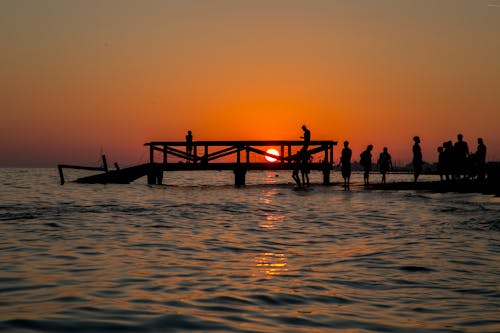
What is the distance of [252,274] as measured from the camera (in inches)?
269

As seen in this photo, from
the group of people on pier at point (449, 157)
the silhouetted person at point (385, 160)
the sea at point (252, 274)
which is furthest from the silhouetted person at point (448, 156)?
the sea at point (252, 274)

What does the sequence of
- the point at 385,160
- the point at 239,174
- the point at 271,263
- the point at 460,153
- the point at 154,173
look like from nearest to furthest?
the point at 271,263, the point at 460,153, the point at 385,160, the point at 239,174, the point at 154,173

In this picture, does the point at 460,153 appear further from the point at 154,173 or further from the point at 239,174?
the point at 154,173

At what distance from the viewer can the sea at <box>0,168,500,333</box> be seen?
475 centimetres

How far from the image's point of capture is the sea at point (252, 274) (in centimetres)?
475

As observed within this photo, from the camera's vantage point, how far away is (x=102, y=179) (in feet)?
114

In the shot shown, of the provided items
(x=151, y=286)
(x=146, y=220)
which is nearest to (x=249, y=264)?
(x=151, y=286)

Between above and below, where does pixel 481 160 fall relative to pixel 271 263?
above

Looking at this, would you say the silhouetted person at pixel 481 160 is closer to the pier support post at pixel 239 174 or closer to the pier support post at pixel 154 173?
the pier support post at pixel 239 174

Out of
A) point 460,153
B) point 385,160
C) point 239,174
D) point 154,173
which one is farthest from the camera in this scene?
point 154,173

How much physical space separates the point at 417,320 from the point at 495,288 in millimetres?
1685

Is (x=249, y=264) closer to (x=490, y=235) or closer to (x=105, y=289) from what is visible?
(x=105, y=289)

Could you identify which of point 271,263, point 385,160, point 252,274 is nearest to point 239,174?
point 385,160

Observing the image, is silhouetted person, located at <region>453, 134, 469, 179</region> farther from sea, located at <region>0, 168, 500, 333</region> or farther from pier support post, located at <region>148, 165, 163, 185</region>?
pier support post, located at <region>148, 165, 163, 185</region>
